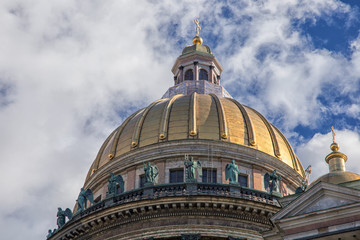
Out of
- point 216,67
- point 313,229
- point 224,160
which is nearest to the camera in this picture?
point 313,229

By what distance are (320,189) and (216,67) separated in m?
35.1

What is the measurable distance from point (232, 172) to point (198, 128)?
5.50 m

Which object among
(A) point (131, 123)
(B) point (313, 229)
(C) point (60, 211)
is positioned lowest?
(B) point (313, 229)

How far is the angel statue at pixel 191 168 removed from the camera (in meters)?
47.7

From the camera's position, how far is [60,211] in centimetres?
5334

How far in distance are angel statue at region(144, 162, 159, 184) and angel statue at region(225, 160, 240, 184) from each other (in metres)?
4.63

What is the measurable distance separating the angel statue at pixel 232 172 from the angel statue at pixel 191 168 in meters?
1.86

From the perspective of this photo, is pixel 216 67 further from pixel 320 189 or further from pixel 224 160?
pixel 320 189

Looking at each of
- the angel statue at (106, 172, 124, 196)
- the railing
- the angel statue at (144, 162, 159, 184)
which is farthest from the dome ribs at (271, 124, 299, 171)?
the angel statue at (106, 172, 124, 196)

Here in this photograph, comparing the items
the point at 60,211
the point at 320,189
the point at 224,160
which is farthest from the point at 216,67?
the point at 320,189

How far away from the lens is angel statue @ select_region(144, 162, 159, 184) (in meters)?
48.5

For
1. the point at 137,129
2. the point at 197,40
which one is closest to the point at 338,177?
the point at 137,129

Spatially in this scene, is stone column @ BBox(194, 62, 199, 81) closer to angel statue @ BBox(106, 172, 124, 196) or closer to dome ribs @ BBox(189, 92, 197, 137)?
dome ribs @ BBox(189, 92, 197, 137)

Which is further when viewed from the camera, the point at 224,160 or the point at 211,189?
the point at 224,160
